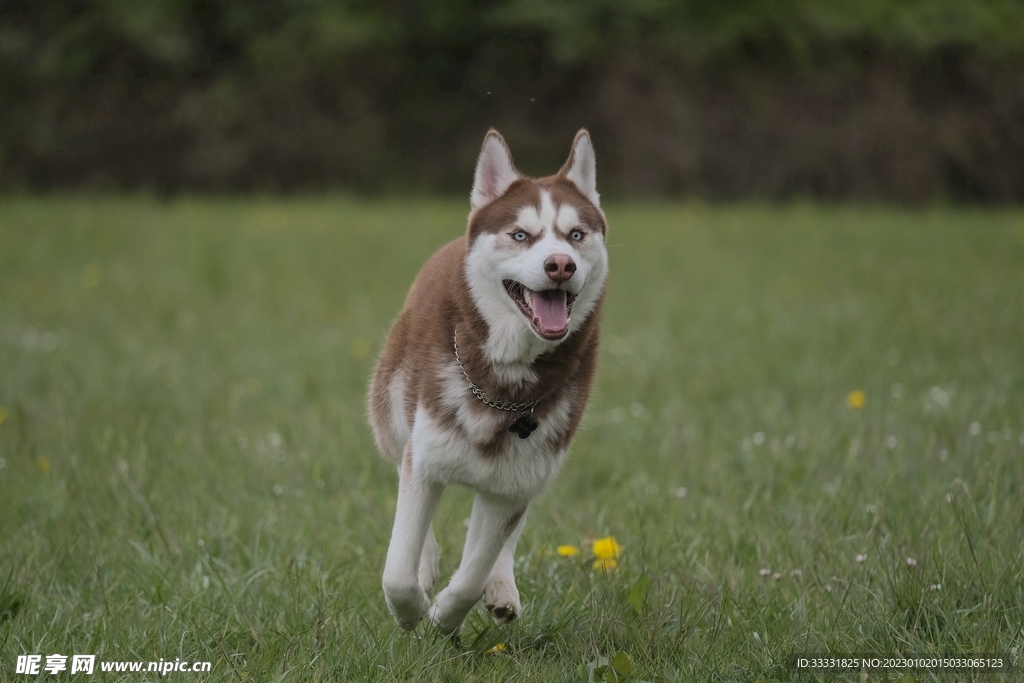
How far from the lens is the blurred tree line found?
1421 centimetres

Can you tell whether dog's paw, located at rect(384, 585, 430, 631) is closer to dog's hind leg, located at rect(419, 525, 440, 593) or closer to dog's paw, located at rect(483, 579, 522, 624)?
dog's paw, located at rect(483, 579, 522, 624)

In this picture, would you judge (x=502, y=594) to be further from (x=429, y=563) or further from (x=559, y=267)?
(x=559, y=267)

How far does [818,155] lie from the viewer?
14258 mm

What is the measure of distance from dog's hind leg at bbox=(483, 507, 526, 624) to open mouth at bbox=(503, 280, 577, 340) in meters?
0.60

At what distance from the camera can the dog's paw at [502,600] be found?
290 centimetres

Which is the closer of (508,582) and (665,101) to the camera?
(508,582)

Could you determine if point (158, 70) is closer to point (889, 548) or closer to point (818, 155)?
point (818, 155)

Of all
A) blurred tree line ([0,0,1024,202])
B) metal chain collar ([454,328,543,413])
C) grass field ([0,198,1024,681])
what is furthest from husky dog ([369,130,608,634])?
blurred tree line ([0,0,1024,202])

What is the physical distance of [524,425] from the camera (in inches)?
109

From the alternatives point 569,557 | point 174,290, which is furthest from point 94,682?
point 174,290

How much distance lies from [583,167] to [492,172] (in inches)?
10.7

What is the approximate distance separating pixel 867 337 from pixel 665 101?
25.6 ft

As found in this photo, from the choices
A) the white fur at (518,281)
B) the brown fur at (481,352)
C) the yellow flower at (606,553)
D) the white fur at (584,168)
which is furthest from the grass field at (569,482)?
the white fur at (584,168)

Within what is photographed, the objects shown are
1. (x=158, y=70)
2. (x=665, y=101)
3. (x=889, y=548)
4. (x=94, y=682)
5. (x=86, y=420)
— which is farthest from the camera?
(x=158, y=70)
